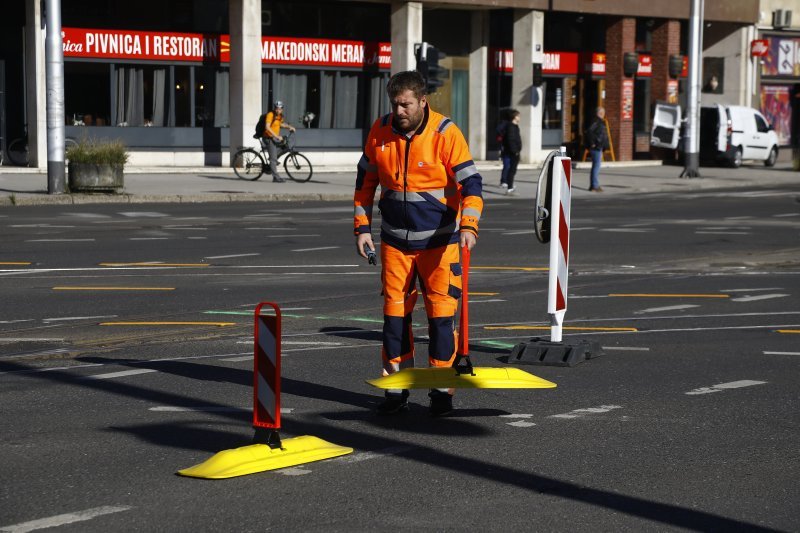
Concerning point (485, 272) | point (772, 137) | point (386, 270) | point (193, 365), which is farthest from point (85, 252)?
point (772, 137)

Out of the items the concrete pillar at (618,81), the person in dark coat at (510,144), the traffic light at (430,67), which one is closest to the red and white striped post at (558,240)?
the traffic light at (430,67)

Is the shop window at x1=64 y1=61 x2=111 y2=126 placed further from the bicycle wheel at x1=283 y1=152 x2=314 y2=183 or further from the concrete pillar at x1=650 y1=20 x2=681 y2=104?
the concrete pillar at x1=650 y1=20 x2=681 y2=104

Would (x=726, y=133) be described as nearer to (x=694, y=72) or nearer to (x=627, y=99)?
(x=627, y=99)

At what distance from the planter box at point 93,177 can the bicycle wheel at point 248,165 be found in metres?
4.94

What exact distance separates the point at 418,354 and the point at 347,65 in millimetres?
27691

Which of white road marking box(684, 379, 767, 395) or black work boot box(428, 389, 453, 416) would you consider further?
white road marking box(684, 379, 767, 395)

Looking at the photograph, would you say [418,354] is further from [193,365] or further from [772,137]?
[772,137]

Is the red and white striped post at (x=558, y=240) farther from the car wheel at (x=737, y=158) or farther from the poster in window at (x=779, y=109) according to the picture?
the poster in window at (x=779, y=109)

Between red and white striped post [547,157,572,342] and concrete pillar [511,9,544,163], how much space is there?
1186 inches

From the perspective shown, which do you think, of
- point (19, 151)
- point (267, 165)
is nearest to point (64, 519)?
point (267, 165)

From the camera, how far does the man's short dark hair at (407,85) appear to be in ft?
24.5

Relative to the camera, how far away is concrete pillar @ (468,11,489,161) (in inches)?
1551

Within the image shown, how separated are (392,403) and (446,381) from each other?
36cm

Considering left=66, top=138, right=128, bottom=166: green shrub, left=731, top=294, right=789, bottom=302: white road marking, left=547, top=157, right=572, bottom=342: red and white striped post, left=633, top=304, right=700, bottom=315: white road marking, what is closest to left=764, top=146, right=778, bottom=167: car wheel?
left=66, top=138, right=128, bottom=166: green shrub
